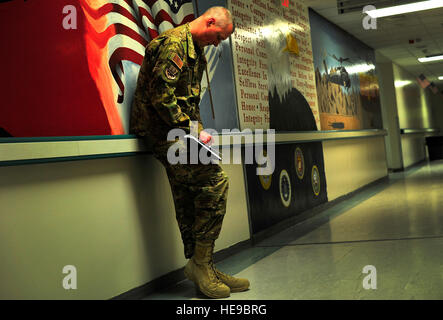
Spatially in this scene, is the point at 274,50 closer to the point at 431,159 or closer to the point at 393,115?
the point at 393,115

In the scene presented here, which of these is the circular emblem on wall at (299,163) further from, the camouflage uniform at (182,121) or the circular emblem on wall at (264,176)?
the camouflage uniform at (182,121)

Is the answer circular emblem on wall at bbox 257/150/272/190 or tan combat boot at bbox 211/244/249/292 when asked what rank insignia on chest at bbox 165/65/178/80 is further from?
circular emblem on wall at bbox 257/150/272/190

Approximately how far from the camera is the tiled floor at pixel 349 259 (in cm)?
269

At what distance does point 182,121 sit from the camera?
2660mm

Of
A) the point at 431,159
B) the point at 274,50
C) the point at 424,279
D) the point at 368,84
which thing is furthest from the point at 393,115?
the point at 424,279

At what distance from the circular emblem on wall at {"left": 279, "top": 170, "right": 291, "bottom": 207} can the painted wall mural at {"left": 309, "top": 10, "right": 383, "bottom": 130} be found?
1673 mm

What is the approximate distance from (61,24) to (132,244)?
4.13 feet

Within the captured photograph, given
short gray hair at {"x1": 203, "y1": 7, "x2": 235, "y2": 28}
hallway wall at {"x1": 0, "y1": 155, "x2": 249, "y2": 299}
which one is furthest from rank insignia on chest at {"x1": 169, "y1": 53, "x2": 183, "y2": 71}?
hallway wall at {"x1": 0, "y1": 155, "x2": 249, "y2": 299}

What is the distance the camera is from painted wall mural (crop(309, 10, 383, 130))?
7.02 metres

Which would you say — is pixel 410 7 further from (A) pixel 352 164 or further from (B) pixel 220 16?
(B) pixel 220 16

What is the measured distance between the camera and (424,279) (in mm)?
2725

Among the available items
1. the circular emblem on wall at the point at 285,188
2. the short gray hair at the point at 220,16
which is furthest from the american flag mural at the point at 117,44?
the circular emblem on wall at the point at 285,188

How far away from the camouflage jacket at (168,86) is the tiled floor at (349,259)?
39.3 inches

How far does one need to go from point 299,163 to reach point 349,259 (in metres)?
2.48
